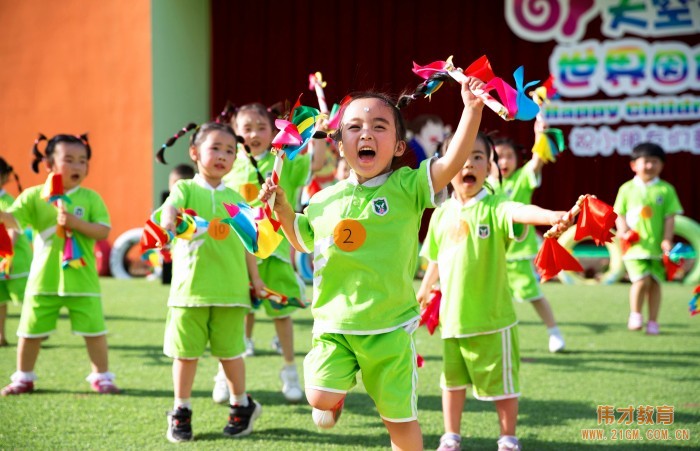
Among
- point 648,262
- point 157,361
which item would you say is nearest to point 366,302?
point 157,361

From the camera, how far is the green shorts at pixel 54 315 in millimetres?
4336

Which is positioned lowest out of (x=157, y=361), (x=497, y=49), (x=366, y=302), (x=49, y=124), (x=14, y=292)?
(x=157, y=361)

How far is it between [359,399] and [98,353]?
57.8 inches

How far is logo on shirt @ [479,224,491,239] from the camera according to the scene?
328cm

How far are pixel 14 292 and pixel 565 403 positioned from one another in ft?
12.8

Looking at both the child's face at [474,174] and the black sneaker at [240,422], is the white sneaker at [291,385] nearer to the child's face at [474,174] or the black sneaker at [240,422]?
the black sneaker at [240,422]

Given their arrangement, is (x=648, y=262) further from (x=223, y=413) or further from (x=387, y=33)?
(x=387, y=33)

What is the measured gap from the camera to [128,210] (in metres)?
11.6

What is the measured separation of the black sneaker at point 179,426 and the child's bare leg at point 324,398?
108cm

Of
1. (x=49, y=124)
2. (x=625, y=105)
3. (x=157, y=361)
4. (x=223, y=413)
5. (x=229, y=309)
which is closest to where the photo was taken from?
(x=229, y=309)

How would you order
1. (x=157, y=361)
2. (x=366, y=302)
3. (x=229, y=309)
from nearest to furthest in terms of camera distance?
(x=366, y=302) → (x=229, y=309) → (x=157, y=361)

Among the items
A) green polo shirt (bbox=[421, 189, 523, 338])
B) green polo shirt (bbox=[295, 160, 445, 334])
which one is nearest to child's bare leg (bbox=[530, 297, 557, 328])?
green polo shirt (bbox=[421, 189, 523, 338])

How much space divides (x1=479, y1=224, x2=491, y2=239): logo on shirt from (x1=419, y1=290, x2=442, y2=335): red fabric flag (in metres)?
0.40

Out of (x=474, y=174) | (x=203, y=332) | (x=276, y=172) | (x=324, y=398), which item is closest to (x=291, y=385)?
(x=203, y=332)
